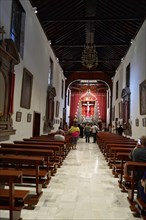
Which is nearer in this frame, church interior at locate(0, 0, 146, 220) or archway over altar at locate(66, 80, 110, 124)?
church interior at locate(0, 0, 146, 220)

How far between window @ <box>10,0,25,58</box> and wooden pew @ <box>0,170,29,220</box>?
642cm

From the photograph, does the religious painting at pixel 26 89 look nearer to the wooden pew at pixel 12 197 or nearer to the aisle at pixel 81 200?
the aisle at pixel 81 200

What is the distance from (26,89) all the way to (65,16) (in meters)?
4.50

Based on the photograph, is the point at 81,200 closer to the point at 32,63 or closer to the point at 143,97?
the point at 143,97

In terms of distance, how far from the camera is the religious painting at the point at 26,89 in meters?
9.30

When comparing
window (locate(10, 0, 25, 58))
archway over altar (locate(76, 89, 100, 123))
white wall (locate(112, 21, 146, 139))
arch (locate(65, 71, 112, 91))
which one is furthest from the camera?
archway over altar (locate(76, 89, 100, 123))

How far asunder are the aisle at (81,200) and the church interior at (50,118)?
16mm

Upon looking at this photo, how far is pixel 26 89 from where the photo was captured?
9.76 meters

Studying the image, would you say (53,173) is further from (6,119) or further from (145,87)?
(145,87)

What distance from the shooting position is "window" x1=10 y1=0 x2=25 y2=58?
853 centimetres

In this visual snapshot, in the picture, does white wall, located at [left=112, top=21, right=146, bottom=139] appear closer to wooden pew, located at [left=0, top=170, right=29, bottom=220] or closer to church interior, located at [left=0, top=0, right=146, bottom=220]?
church interior, located at [left=0, top=0, right=146, bottom=220]

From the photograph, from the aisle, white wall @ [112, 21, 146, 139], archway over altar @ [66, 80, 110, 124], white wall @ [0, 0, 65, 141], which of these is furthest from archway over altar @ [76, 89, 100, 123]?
the aisle

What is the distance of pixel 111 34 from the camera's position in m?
14.5

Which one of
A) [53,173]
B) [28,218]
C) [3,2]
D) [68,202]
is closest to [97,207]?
[68,202]
